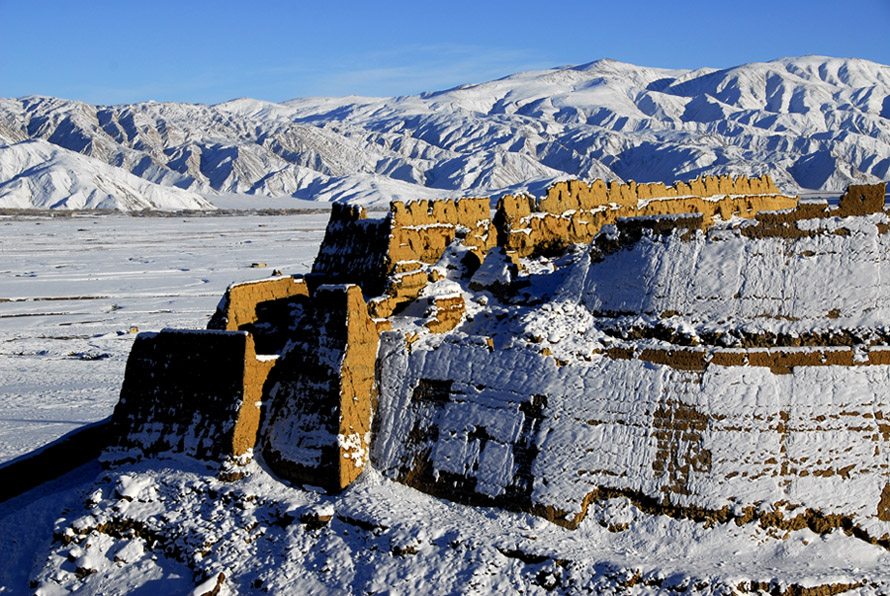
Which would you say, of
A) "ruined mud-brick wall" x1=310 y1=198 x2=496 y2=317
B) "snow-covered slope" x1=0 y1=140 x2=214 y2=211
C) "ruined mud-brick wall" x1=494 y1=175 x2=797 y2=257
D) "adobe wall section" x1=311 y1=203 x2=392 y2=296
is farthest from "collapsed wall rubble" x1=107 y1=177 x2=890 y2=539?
"snow-covered slope" x1=0 y1=140 x2=214 y2=211

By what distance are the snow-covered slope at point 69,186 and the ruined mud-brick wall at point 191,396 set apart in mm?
89587

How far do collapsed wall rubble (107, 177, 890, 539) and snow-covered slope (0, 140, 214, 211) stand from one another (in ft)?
300

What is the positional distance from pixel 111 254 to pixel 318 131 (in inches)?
3937

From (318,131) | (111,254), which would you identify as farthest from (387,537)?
(318,131)

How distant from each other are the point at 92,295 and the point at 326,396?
28.7 meters

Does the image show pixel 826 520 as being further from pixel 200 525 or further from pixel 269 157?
pixel 269 157

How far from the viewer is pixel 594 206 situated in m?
17.0

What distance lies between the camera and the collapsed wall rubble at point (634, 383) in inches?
382

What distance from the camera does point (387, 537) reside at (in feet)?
33.0

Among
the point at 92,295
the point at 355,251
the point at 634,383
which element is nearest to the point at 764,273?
the point at 634,383

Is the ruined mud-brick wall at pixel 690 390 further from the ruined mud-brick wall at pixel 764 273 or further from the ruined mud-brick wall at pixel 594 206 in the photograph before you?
the ruined mud-brick wall at pixel 594 206

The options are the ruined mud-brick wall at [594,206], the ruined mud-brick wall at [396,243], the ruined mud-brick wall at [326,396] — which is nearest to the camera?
the ruined mud-brick wall at [326,396]

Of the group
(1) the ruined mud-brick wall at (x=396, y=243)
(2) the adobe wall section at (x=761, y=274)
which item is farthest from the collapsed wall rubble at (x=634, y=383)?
(1) the ruined mud-brick wall at (x=396, y=243)

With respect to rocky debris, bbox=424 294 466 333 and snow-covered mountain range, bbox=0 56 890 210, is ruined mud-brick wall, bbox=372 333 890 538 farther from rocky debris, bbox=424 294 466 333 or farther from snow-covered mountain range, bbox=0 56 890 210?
snow-covered mountain range, bbox=0 56 890 210
